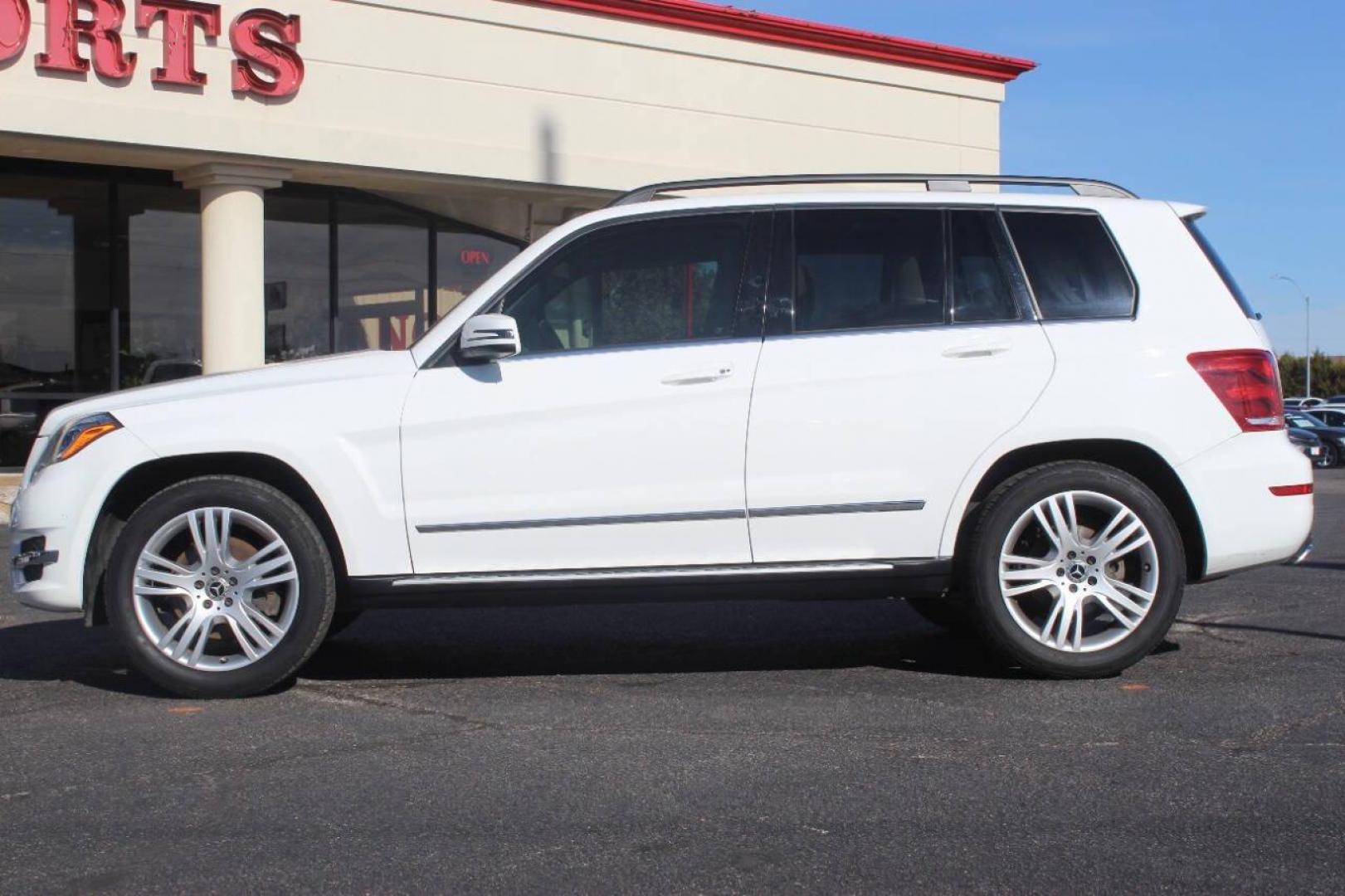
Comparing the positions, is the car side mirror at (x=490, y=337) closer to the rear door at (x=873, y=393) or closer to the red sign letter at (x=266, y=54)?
the rear door at (x=873, y=393)

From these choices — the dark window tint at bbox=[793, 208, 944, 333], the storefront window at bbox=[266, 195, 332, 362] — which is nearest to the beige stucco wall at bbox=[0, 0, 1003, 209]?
the storefront window at bbox=[266, 195, 332, 362]

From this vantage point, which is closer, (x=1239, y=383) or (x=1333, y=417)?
(x=1239, y=383)

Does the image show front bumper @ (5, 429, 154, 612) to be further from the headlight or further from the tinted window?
the tinted window

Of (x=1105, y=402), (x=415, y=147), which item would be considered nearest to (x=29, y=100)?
(x=415, y=147)

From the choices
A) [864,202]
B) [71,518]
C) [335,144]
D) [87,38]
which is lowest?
[71,518]

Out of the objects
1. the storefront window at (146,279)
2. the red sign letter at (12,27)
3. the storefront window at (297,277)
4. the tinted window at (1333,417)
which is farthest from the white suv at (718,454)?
the tinted window at (1333,417)

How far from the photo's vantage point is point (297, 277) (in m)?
19.0

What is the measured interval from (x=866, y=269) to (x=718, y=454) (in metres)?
0.97

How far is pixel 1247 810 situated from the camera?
420 centimetres

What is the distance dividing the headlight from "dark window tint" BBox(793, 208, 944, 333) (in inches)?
102

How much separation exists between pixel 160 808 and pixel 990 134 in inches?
771

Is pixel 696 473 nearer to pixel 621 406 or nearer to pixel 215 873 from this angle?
pixel 621 406

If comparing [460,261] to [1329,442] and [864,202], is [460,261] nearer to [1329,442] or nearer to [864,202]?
[864,202]

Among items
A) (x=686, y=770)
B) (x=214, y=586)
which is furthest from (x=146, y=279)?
(x=686, y=770)
